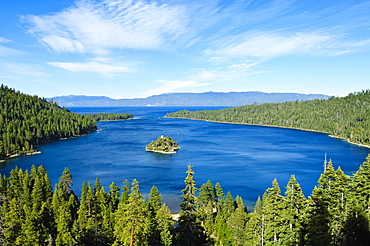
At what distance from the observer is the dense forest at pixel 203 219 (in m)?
22.1

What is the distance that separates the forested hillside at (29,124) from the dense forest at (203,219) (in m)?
67.5

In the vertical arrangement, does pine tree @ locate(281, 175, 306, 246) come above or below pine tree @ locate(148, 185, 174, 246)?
above

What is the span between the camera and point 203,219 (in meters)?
38.7

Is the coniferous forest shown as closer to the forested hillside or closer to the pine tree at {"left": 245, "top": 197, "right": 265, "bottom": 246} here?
the pine tree at {"left": 245, "top": 197, "right": 265, "bottom": 246}

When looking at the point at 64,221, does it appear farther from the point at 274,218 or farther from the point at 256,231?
the point at 274,218

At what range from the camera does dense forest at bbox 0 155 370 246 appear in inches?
870

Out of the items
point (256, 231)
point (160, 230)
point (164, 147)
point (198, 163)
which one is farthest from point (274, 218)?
point (164, 147)

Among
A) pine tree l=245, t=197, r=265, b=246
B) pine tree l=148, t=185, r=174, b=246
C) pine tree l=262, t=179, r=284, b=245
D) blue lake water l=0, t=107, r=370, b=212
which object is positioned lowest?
blue lake water l=0, t=107, r=370, b=212

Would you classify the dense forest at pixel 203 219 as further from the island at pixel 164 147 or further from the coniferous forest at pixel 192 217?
the island at pixel 164 147

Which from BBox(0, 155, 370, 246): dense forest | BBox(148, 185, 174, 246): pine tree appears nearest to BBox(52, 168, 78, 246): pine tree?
BBox(0, 155, 370, 246): dense forest

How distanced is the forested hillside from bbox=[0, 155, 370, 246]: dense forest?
67.5 meters

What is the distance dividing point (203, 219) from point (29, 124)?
380 feet

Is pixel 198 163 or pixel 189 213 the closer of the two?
pixel 189 213

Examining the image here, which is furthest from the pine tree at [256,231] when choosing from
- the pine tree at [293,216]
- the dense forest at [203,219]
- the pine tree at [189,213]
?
the pine tree at [189,213]
